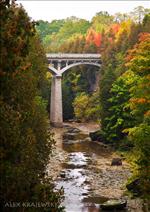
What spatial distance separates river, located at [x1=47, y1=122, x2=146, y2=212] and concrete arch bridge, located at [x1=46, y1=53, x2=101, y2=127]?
15849 mm

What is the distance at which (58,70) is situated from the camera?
63.9 m

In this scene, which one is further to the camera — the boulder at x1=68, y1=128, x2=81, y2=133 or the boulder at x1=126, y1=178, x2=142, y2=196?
the boulder at x1=68, y1=128, x2=81, y2=133

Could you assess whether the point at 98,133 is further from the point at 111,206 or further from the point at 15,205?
the point at 15,205

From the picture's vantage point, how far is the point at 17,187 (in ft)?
35.5

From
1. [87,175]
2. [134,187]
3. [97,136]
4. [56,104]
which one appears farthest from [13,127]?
[56,104]

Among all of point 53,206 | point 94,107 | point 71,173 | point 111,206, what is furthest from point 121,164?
point 94,107

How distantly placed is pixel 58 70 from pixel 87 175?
3733cm

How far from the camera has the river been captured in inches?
831

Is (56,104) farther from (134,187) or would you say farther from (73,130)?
Answer: (134,187)

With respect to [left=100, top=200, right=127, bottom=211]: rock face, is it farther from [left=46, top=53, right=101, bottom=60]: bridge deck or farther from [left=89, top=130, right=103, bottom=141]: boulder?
[left=46, top=53, right=101, bottom=60]: bridge deck

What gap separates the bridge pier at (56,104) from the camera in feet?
204

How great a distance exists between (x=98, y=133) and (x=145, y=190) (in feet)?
106

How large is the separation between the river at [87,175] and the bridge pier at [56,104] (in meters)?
15.3

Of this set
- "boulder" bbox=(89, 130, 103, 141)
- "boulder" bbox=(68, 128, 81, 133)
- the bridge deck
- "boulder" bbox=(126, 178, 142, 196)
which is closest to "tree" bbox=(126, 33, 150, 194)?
"boulder" bbox=(126, 178, 142, 196)
